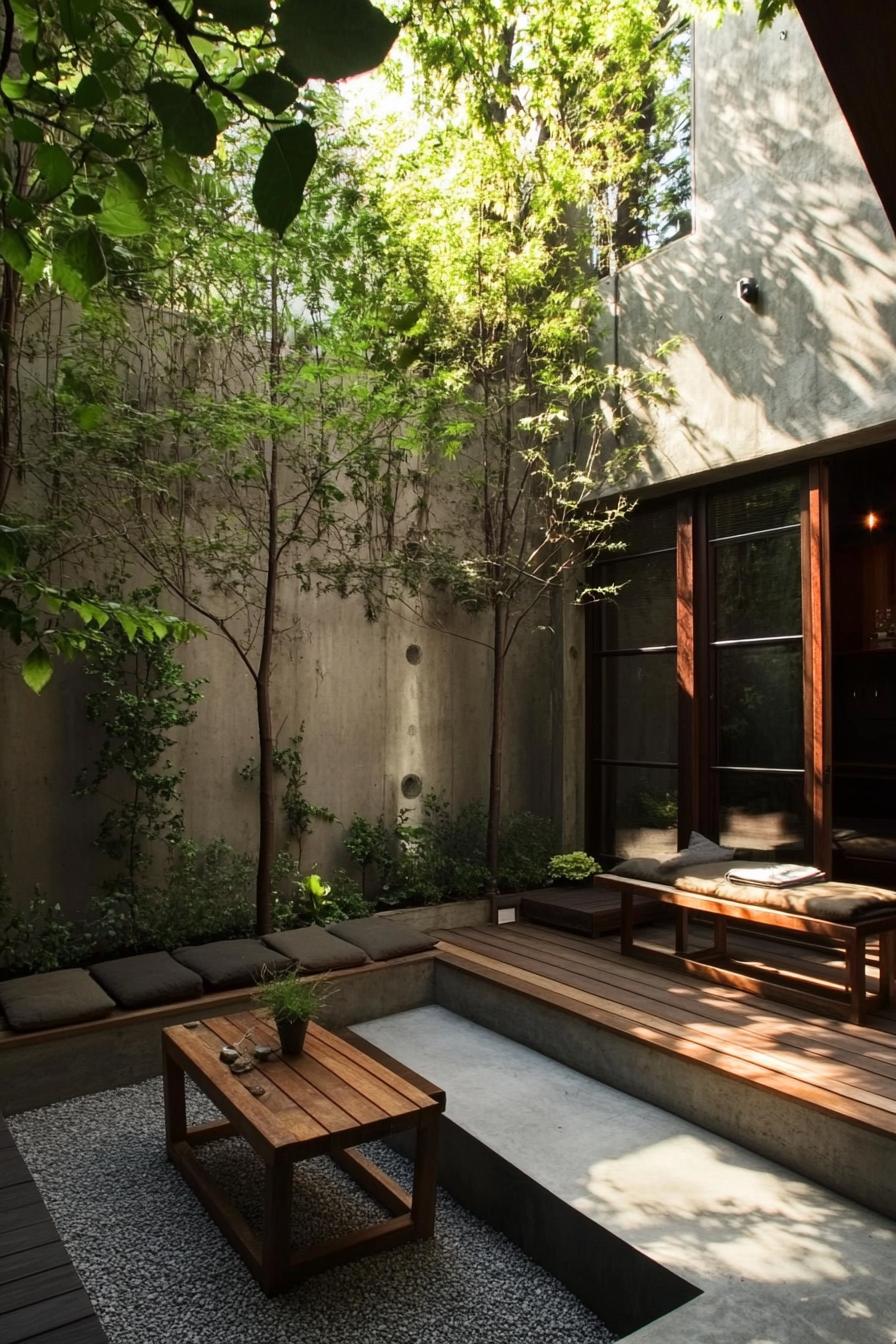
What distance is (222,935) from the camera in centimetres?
496

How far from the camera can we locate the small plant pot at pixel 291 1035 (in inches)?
127

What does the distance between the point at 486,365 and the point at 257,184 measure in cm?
545

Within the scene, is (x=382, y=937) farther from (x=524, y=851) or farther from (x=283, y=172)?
(x=283, y=172)

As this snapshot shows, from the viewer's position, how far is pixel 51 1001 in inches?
150

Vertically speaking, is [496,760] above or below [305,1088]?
above

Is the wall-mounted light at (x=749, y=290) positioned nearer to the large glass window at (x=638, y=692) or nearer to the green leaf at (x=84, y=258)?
the large glass window at (x=638, y=692)

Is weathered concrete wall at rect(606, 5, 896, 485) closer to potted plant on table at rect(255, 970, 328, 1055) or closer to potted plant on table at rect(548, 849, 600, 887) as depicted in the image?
potted plant on table at rect(548, 849, 600, 887)

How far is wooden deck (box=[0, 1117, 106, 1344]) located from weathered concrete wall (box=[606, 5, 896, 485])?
4628 mm

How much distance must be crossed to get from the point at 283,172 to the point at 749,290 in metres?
5.06

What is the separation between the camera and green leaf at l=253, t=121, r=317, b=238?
0.61 m

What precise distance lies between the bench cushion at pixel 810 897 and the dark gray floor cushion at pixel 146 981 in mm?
2444

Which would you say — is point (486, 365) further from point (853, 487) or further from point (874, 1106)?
point (874, 1106)

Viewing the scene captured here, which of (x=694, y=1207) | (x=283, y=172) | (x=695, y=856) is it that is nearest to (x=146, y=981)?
(x=694, y=1207)

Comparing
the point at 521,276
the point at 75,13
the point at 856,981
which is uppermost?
the point at 521,276
